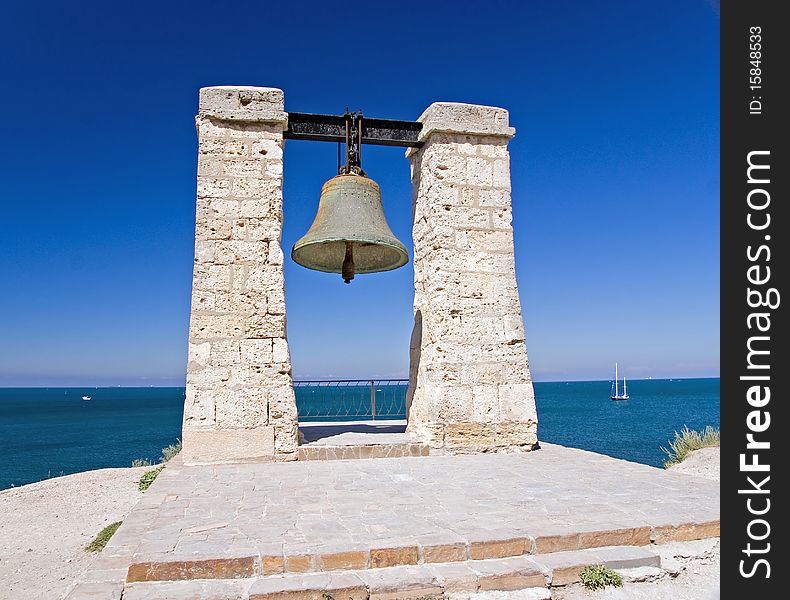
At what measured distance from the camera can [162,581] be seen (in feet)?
8.38

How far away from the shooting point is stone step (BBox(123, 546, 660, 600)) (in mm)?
2451

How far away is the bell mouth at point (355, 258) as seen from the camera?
605 centimetres

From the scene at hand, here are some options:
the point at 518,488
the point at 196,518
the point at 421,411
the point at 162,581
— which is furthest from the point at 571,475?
the point at 162,581

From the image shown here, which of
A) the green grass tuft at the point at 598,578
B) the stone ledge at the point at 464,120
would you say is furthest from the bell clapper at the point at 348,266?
the green grass tuft at the point at 598,578

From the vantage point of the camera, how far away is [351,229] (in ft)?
17.5

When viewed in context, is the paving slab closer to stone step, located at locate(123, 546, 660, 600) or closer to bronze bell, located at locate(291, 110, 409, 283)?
stone step, located at locate(123, 546, 660, 600)

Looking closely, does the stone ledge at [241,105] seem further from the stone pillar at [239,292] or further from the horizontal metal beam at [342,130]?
the horizontal metal beam at [342,130]

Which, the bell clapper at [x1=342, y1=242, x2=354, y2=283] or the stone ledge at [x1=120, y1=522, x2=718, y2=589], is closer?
the stone ledge at [x1=120, y1=522, x2=718, y2=589]

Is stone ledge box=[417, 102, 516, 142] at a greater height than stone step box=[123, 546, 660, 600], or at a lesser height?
greater

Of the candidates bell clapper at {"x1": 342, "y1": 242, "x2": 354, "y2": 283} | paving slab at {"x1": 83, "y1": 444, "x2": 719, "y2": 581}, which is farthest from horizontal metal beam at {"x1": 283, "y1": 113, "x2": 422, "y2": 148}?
paving slab at {"x1": 83, "y1": 444, "x2": 719, "y2": 581}

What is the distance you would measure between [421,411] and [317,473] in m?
1.58

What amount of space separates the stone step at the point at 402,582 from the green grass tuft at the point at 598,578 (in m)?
0.03

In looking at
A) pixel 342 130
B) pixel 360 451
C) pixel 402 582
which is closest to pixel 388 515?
pixel 402 582

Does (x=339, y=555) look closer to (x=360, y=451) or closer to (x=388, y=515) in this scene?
(x=388, y=515)
